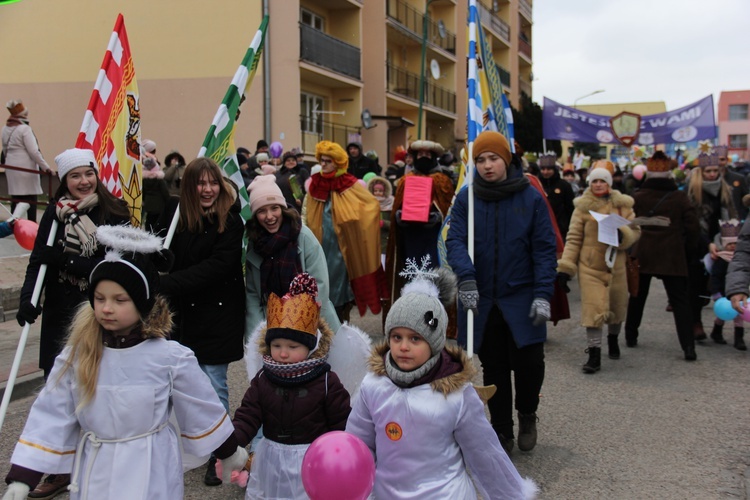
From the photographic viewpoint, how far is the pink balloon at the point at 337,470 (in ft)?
7.75

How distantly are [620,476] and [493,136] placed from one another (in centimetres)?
222

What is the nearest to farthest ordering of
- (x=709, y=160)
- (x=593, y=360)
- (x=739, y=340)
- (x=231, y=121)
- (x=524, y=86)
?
1. (x=231, y=121)
2. (x=593, y=360)
3. (x=739, y=340)
4. (x=709, y=160)
5. (x=524, y=86)

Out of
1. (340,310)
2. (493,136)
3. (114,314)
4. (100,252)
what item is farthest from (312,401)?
(340,310)

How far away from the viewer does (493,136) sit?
4328mm

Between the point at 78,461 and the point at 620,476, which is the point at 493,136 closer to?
the point at 620,476

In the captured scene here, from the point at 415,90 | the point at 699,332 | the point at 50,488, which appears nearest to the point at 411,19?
the point at 415,90

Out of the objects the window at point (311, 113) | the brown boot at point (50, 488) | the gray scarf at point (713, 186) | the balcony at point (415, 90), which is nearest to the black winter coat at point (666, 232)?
the gray scarf at point (713, 186)

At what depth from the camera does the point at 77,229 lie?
3.90 metres

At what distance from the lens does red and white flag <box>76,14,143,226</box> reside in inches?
184

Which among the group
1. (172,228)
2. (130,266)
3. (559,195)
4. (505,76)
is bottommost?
(130,266)

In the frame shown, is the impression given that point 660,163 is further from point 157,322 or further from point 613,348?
→ point 157,322

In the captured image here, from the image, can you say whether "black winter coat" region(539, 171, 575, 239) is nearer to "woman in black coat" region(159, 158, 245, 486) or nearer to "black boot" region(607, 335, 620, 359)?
"black boot" region(607, 335, 620, 359)

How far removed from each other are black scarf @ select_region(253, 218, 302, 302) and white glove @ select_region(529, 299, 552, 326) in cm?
146

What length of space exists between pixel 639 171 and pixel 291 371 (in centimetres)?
971
